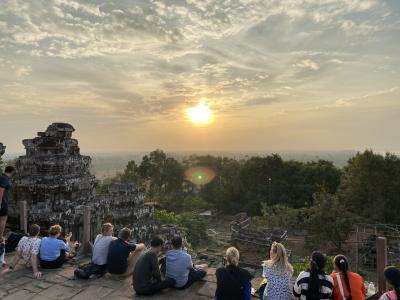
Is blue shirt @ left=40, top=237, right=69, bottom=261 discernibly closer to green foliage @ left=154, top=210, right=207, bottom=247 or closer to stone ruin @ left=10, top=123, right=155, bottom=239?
stone ruin @ left=10, top=123, right=155, bottom=239

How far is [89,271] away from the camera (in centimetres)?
746

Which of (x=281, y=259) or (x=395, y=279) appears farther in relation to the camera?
(x=281, y=259)

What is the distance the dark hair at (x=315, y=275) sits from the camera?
212 inches

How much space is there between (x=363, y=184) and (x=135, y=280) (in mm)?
29082

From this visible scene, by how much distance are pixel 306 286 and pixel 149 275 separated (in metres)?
2.87

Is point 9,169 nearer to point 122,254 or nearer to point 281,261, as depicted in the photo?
point 122,254

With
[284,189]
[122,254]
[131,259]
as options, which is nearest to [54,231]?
[122,254]

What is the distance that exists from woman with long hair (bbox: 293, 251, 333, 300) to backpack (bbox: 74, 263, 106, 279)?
168 inches

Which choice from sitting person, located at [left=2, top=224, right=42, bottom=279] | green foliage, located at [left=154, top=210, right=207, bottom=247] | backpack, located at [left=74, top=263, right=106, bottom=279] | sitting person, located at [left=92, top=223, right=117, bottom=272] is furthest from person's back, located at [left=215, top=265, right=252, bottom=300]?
green foliage, located at [left=154, top=210, right=207, bottom=247]

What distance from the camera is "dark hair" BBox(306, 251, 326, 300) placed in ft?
17.6

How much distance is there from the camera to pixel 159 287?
654cm

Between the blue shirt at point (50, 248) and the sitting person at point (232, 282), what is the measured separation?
4114mm

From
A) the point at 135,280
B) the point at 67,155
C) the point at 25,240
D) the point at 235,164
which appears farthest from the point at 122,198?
the point at 235,164

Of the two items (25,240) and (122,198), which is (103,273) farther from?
(122,198)
